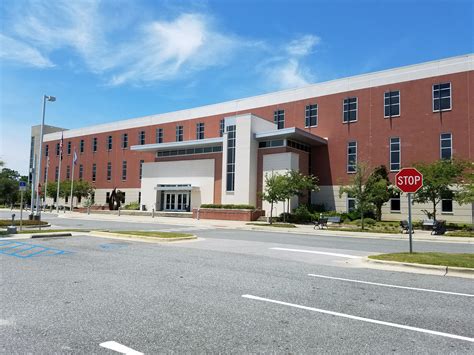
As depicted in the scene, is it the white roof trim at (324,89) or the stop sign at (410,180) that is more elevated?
the white roof trim at (324,89)

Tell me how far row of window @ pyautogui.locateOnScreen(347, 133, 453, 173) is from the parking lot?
30.0 metres

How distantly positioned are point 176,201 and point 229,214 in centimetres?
1335

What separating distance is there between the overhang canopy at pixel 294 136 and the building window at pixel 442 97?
11.4m

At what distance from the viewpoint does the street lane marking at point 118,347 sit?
4586 mm

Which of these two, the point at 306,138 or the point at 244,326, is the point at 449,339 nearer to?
the point at 244,326

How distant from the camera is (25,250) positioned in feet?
44.8

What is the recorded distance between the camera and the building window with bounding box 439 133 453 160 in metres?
36.6

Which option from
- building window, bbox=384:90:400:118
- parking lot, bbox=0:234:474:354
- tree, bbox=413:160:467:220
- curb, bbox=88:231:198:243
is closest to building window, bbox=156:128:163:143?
building window, bbox=384:90:400:118

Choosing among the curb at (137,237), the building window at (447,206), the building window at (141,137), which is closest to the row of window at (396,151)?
the building window at (447,206)

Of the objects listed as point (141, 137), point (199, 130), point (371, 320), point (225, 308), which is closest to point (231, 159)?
point (199, 130)

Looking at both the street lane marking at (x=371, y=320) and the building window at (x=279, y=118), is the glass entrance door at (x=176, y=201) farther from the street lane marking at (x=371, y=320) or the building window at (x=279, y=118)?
the street lane marking at (x=371, y=320)

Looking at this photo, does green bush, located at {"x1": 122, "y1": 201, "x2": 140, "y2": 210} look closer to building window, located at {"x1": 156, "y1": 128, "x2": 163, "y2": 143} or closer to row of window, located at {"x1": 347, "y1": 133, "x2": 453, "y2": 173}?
building window, located at {"x1": 156, "y1": 128, "x2": 163, "y2": 143}

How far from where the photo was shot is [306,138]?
42.1m

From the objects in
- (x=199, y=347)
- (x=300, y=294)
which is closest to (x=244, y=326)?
(x=199, y=347)
